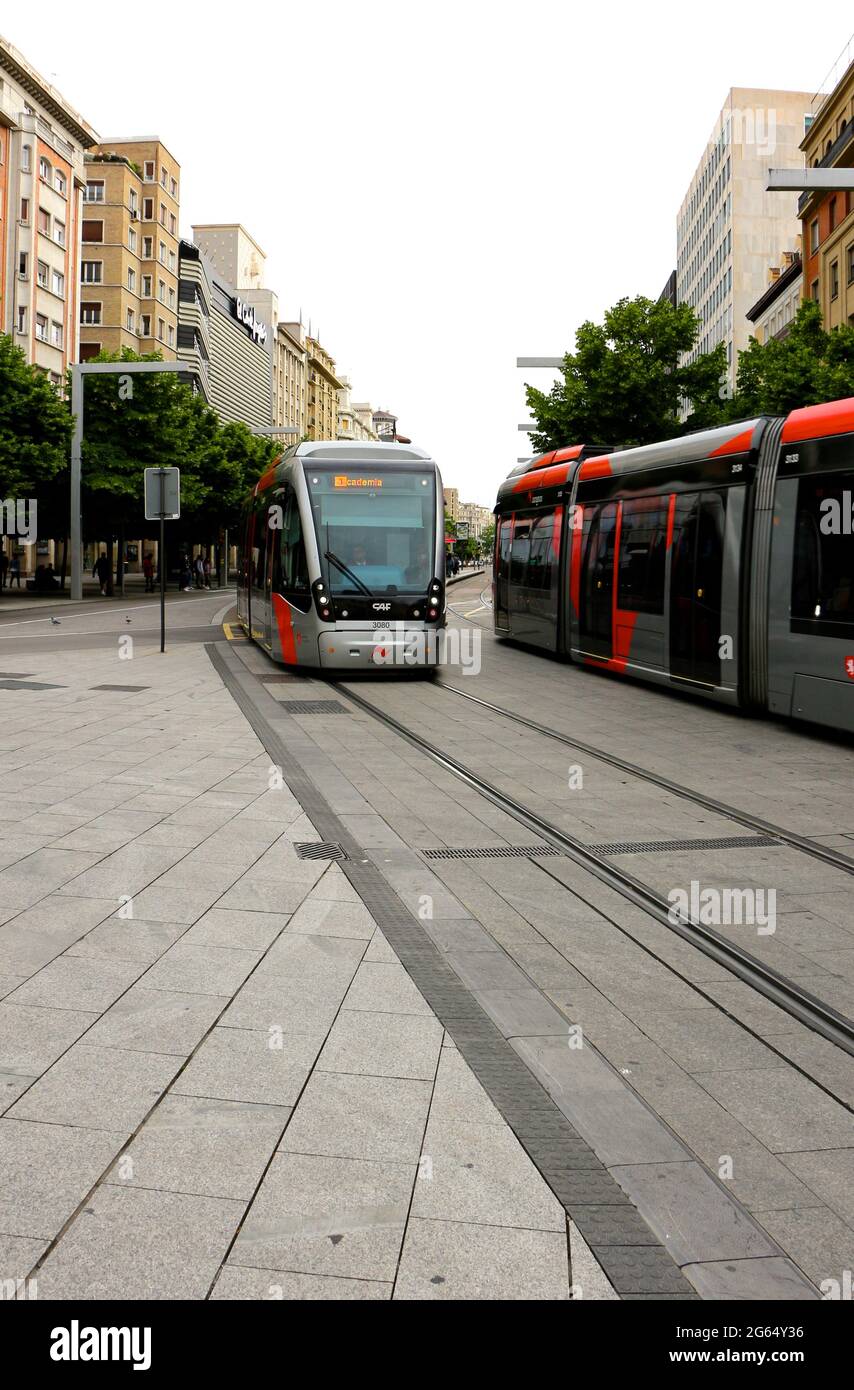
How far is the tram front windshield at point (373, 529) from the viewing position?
1691cm

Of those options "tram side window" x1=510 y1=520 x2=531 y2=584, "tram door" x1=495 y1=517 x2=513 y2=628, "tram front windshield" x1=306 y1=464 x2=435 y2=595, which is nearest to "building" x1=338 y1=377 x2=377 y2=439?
"tram door" x1=495 y1=517 x2=513 y2=628

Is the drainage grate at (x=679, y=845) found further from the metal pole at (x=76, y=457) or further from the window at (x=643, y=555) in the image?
the metal pole at (x=76, y=457)

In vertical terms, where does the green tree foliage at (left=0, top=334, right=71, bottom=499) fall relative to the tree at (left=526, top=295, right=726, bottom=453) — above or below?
below

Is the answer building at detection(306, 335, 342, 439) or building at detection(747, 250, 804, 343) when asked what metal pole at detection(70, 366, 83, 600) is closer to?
building at detection(747, 250, 804, 343)

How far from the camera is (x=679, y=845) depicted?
7.57 m

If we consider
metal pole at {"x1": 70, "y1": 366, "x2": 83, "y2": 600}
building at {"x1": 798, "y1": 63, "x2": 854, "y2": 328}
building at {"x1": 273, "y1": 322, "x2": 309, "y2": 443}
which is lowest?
metal pole at {"x1": 70, "y1": 366, "x2": 83, "y2": 600}

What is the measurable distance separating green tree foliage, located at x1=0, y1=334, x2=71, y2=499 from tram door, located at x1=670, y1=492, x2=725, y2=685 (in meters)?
28.6

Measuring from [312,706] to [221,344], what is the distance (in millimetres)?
91125

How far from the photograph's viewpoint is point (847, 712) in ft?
37.1

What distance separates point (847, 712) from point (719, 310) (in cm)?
8757

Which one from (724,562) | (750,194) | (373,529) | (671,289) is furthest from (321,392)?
(724,562)

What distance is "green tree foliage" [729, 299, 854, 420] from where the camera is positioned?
36.8 metres

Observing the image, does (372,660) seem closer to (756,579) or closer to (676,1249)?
(756,579)

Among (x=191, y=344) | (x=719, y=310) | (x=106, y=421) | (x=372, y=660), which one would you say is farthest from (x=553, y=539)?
(x=719, y=310)
